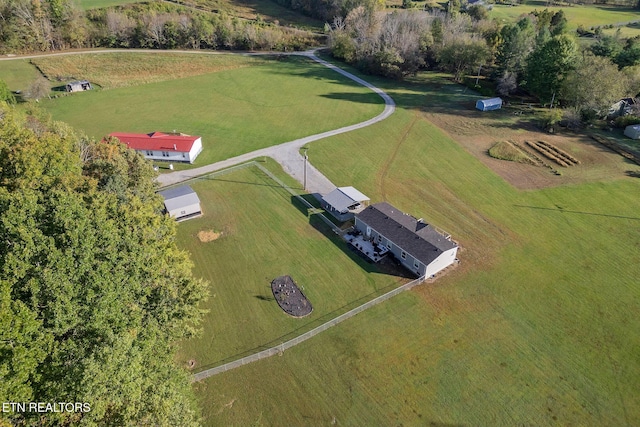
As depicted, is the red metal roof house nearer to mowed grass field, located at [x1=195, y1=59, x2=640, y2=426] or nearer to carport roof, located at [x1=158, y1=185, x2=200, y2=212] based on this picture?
carport roof, located at [x1=158, y1=185, x2=200, y2=212]

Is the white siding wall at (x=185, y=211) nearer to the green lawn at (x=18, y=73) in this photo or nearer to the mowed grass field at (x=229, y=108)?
the mowed grass field at (x=229, y=108)

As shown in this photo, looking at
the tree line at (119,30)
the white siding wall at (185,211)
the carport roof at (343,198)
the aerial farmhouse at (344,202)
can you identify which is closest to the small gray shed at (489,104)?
the aerial farmhouse at (344,202)

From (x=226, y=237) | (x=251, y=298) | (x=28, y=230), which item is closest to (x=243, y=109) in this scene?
(x=226, y=237)

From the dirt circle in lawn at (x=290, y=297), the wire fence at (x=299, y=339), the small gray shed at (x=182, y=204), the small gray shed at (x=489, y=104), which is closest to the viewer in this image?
the wire fence at (x=299, y=339)

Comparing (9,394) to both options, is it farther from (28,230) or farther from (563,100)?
(563,100)

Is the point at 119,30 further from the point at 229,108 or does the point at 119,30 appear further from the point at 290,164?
the point at 290,164

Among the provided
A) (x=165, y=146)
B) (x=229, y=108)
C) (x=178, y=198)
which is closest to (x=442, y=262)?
(x=178, y=198)

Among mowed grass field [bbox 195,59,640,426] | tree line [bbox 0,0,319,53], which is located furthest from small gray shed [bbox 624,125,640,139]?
tree line [bbox 0,0,319,53]
